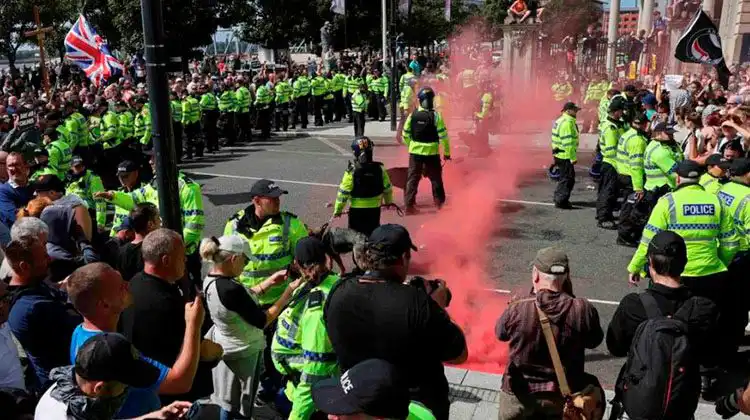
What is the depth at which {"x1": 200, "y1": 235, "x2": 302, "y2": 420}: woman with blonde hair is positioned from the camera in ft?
14.9

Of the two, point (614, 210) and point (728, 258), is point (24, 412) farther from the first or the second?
point (614, 210)

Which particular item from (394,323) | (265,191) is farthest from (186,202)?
(394,323)

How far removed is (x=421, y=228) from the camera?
11117 millimetres

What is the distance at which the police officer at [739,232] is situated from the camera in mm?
6109

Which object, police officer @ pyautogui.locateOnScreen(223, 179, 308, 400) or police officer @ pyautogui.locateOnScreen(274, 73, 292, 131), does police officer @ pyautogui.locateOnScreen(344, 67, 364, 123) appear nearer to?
police officer @ pyautogui.locateOnScreen(274, 73, 292, 131)

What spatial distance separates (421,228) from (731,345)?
5490 millimetres

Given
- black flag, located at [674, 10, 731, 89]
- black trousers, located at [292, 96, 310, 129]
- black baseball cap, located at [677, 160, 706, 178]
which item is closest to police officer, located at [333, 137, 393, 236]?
black baseball cap, located at [677, 160, 706, 178]

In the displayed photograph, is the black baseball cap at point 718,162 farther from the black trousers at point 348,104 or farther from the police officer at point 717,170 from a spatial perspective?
the black trousers at point 348,104

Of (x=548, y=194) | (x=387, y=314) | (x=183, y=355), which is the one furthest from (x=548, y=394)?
(x=548, y=194)

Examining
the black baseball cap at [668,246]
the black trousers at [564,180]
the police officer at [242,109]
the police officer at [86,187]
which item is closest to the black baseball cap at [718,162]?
the black baseball cap at [668,246]

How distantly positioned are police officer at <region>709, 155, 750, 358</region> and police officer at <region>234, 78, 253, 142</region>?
15.1 metres

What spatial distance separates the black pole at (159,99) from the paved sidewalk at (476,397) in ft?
8.79

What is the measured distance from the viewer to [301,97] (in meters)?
22.8

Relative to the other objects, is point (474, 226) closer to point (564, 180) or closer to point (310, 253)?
point (564, 180)
